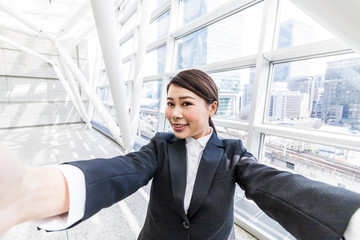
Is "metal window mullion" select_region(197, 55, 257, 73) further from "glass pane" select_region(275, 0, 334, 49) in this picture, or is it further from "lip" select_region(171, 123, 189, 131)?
"lip" select_region(171, 123, 189, 131)

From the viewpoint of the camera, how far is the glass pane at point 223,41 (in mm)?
2132

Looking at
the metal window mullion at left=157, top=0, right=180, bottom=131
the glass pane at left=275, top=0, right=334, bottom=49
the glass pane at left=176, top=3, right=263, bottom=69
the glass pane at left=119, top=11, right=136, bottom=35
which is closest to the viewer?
the glass pane at left=275, top=0, right=334, bottom=49

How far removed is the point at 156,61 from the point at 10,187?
435cm

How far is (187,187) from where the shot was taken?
79 cm

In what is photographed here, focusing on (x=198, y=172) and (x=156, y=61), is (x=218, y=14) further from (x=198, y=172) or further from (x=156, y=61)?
(x=198, y=172)

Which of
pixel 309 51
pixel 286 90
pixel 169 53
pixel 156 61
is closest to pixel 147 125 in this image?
pixel 156 61

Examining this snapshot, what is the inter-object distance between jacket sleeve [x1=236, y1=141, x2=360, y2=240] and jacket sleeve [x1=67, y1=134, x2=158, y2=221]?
478 mm

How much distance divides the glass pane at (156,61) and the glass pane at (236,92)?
1881mm

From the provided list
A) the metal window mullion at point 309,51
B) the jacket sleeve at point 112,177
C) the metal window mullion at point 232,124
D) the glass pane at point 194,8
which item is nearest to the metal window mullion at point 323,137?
the metal window mullion at point 232,124

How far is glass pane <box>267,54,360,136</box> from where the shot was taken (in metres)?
1.41

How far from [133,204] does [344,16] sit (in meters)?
2.43

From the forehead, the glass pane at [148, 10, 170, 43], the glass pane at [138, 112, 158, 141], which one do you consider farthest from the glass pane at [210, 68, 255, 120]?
the glass pane at [148, 10, 170, 43]

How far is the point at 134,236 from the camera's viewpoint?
5.43ft

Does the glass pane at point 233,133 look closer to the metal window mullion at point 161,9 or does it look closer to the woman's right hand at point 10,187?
the woman's right hand at point 10,187
